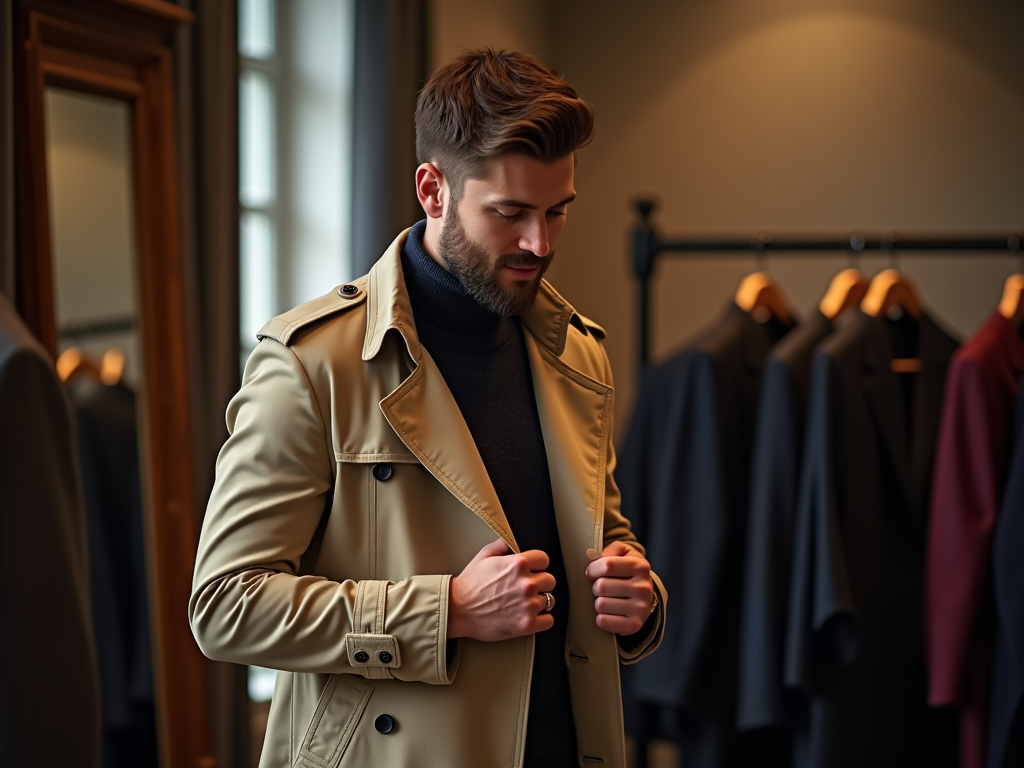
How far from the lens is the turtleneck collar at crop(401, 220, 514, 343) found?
4.60 ft

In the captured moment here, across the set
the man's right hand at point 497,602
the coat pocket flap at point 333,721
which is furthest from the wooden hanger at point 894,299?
the coat pocket flap at point 333,721

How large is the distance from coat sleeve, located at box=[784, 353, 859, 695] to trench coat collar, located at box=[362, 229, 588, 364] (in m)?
0.99

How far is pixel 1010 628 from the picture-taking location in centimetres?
223

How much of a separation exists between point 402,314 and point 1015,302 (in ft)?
6.04

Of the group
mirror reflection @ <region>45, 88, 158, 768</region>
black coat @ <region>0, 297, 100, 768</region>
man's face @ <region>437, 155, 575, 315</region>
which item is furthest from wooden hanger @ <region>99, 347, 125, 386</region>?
man's face @ <region>437, 155, 575, 315</region>

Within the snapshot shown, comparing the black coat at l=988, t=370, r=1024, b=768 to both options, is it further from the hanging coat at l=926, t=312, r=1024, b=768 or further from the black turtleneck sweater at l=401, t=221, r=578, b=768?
the black turtleneck sweater at l=401, t=221, r=578, b=768

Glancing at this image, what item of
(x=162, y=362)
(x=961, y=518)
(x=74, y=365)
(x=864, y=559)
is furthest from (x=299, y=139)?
(x=961, y=518)

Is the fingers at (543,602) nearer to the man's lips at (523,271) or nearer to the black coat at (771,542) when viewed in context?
the man's lips at (523,271)

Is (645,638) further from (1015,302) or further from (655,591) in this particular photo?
(1015,302)

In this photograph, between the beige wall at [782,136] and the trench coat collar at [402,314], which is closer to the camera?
the trench coat collar at [402,314]

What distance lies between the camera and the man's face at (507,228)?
1.32m

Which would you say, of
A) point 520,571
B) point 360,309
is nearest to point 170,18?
point 360,309

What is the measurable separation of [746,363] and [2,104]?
170cm

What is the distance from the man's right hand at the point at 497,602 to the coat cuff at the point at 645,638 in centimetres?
29
